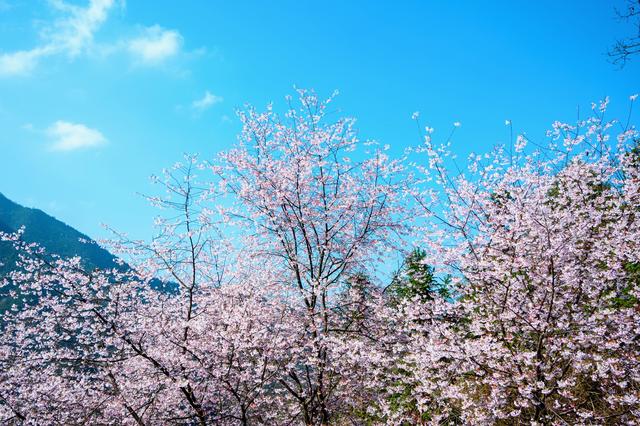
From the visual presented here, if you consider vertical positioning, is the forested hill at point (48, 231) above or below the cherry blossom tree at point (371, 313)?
above

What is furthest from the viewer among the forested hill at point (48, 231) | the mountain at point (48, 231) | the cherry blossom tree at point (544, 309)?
the forested hill at point (48, 231)

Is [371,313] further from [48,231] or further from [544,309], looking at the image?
[48,231]

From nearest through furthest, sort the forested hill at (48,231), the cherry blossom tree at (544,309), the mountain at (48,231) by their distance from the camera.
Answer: the cherry blossom tree at (544,309)
the mountain at (48,231)
the forested hill at (48,231)

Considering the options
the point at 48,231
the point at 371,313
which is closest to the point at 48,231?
the point at 48,231

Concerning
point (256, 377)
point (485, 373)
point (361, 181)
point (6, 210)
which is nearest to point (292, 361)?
point (256, 377)

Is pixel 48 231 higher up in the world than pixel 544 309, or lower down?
higher up

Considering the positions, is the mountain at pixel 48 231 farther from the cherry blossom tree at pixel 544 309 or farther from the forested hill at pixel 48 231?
the cherry blossom tree at pixel 544 309

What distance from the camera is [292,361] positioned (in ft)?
28.1

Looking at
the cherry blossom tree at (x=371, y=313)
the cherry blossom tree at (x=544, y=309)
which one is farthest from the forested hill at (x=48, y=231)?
the cherry blossom tree at (x=544, y=309)

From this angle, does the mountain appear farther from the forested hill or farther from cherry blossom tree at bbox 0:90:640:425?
cherry blossom tree at bbox 0:90:640:425

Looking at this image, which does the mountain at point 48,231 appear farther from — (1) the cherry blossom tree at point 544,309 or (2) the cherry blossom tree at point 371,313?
(1) the cherry blossom tree at point 544,309

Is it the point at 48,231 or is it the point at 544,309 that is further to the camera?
the point at 48,231

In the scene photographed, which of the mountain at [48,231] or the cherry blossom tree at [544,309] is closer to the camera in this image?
the cherry blossom tree at [544,309]

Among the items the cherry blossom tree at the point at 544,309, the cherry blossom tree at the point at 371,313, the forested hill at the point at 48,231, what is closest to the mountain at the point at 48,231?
the forested hill at the point at 48,231
